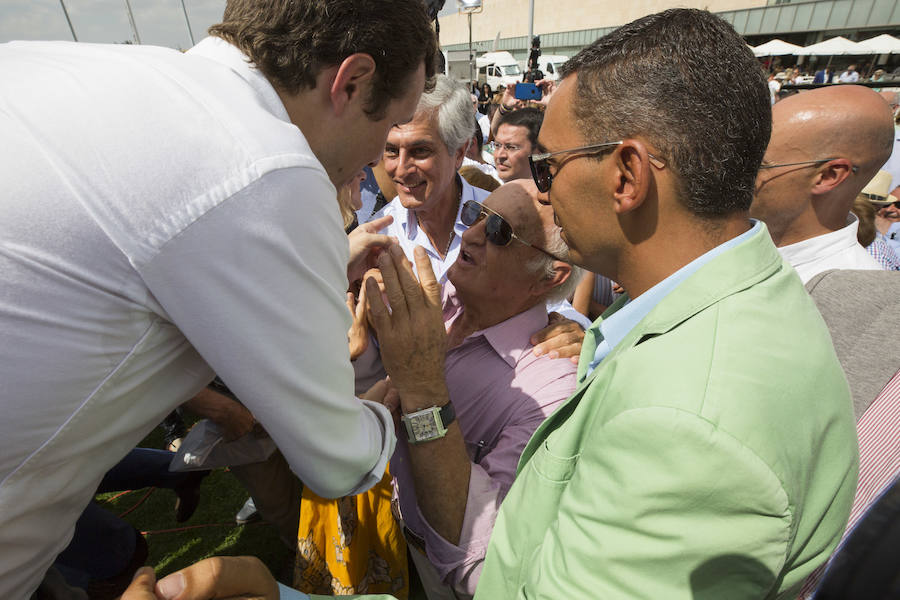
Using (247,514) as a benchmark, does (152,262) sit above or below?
above

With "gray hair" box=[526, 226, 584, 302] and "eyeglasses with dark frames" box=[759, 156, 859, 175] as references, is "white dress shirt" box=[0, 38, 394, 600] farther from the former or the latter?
"eyeglasses with dark frames" box=[759, 156, 859, 175]

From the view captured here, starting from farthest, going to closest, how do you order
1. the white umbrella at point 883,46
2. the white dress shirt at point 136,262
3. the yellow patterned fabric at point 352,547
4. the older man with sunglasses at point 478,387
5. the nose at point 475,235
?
the white umbrella at point 883,46
the nose at point 475,235
the yellow patterned fabric at point 352,547
the older man with sunglasses at point 478,387
the white dress shirt at point 136,262

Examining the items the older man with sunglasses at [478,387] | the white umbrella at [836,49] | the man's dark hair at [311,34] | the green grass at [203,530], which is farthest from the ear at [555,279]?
the white umbrella at [836,49]

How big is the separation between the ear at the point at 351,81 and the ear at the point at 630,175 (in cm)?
68

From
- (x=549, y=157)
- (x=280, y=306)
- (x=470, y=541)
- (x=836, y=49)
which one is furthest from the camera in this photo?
(x=836, y=49)

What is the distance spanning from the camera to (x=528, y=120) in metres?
5.34

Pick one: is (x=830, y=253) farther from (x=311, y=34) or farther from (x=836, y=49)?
(x=836, y=49)

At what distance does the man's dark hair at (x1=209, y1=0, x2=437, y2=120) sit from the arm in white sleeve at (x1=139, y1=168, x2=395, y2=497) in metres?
0.39

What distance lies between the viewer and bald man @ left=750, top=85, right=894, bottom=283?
2.42 meters

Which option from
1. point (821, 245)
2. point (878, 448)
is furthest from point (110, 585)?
point (821, 245)

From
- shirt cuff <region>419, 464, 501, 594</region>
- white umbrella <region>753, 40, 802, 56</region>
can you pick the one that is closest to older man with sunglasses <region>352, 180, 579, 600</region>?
shirt cuff <region>419, 464, 501, 594</region>

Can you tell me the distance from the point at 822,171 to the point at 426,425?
238 cm

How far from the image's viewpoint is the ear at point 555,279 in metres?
2.26

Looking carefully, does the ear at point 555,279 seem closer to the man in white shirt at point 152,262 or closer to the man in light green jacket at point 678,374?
the man in light green jacket at point 678,374
